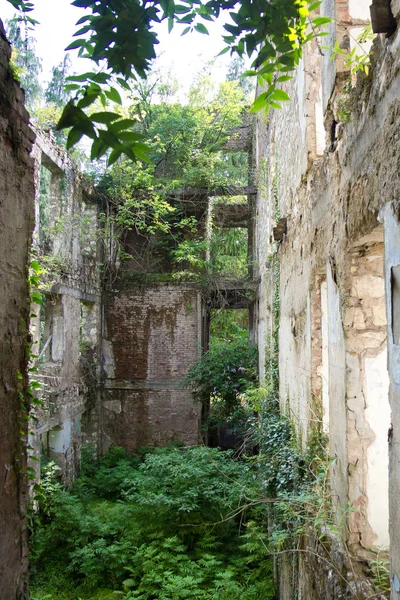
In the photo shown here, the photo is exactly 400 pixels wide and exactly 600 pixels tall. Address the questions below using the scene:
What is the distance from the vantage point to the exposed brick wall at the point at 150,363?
44.5ft

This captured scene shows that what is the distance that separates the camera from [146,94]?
571 inches

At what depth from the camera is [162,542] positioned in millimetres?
8242

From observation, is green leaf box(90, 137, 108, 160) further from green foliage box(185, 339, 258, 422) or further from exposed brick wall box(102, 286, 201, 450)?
exposed brick wall box(102, 286, 201, 450)

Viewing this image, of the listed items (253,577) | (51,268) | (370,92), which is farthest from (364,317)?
(51,268)

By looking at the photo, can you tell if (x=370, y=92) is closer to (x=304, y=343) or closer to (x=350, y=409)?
(x=350, y=409)

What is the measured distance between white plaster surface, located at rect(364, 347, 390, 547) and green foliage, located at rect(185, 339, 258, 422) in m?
9.16

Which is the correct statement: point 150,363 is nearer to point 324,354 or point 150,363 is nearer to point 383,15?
point 324,354

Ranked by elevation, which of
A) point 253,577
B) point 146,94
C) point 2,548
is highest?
point 146,94

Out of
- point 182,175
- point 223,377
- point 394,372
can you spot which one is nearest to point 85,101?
point 394,372

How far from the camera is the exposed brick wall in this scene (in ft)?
44.5

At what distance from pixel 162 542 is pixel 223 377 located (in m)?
5.15

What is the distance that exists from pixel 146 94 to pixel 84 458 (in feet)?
34.2

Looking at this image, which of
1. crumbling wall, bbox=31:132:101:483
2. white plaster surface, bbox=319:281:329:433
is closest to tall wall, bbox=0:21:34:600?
white plaster surface, bbox=319:281:329:433

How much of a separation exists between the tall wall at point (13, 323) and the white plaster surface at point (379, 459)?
207 cm
